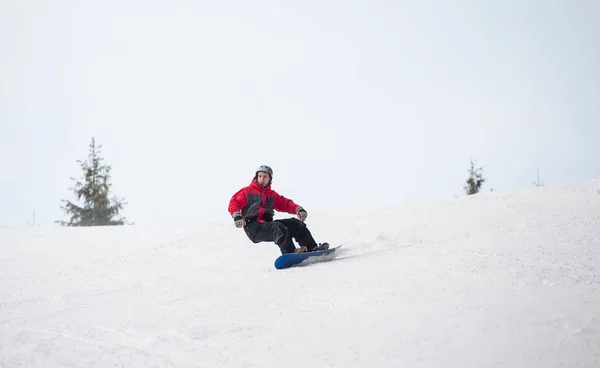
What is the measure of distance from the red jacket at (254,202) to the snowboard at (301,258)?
0.90 m

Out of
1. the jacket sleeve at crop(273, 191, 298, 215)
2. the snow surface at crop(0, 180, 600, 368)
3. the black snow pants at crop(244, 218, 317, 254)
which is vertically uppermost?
the jacket sleeve at crop(273, 191, 298, 215)

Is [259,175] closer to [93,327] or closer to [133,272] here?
[133,272]

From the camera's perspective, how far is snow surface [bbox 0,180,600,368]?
2.63 meters

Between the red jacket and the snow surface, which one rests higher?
the red jacket

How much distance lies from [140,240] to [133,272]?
2534 millimetres

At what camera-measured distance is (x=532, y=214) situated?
24.4 feet

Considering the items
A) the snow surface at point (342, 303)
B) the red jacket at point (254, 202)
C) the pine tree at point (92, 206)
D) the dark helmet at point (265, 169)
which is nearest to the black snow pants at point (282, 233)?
the red jacket at point (254, 202)

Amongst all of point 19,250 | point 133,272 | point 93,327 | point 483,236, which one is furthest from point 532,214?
point 19,250

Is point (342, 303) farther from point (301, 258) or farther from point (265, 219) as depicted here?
point (265, 219)

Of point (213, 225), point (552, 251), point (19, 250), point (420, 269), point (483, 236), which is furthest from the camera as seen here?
point (213, 225)

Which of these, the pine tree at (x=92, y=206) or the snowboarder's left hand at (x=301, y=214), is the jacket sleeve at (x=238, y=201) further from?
the pine tree at (x=92, y=206)

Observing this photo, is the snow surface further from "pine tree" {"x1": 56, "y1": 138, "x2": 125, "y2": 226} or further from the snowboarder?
"pine tree" {"x1": 56, "y1": 138, "x2": 125, "y2": 226}

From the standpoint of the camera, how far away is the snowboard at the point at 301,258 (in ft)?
18.6

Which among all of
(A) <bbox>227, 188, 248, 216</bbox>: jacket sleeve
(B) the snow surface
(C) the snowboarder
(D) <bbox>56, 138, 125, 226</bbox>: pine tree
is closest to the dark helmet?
(C) the snowboarder
